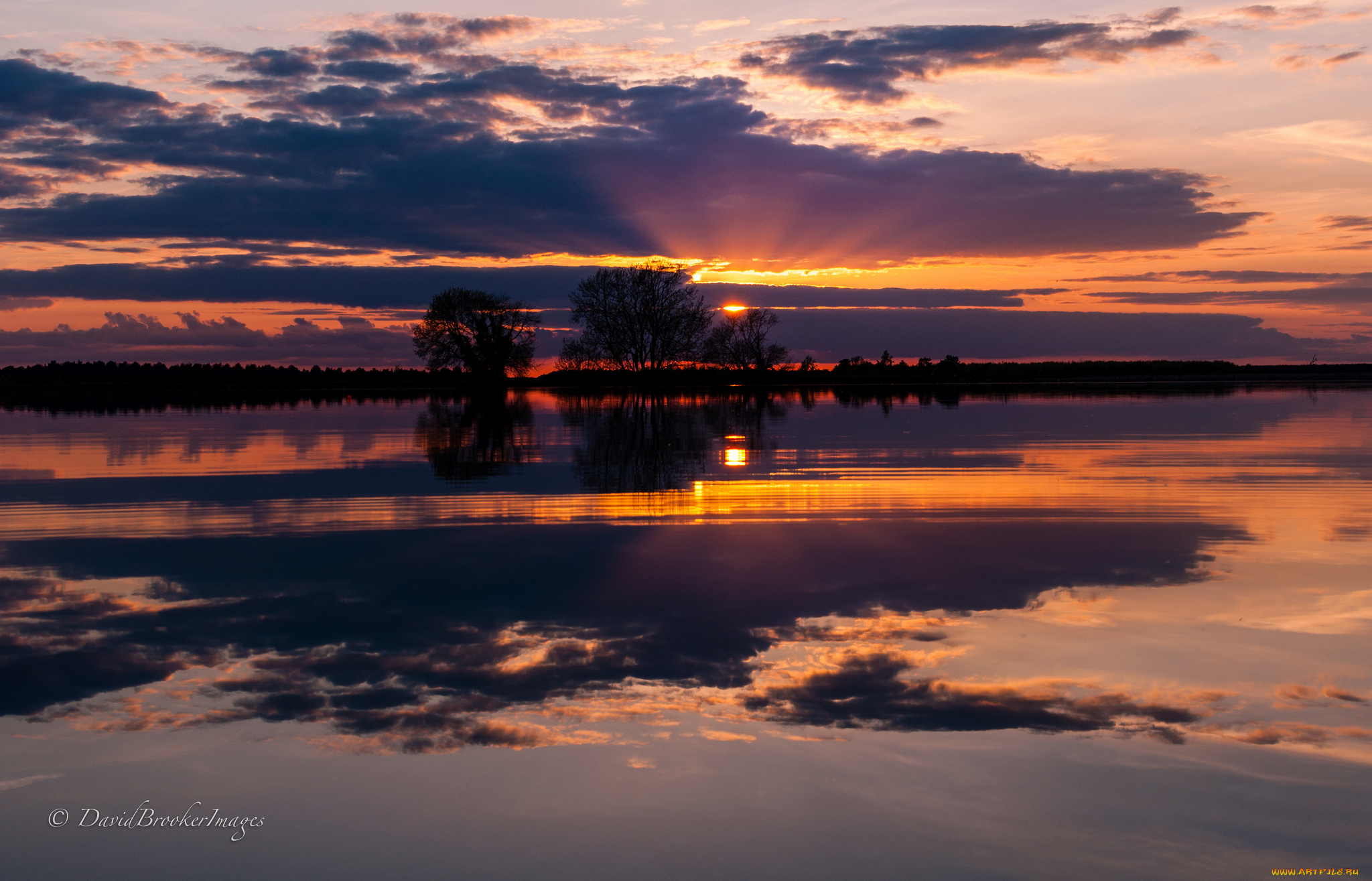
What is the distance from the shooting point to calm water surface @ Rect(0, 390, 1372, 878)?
11.8 feet

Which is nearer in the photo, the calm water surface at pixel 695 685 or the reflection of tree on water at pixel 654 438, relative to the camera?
the calm water surface at pixel 695 685

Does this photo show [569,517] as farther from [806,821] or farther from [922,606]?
[806,821]

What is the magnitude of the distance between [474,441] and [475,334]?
65.5m

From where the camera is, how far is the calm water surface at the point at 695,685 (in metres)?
3.61

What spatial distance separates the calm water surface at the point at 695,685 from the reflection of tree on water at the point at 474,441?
12.9 feet

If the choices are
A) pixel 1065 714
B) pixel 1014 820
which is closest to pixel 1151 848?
pixel 1014 820

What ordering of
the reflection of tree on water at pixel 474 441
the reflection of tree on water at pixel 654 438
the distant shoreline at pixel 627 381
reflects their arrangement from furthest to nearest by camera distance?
1. the distant shoreline at pixel 627 381
2. the reflection of tree on water at pixel 474 441
3. the reflection of tree on water at pixel 654 438

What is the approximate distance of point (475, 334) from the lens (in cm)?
8444

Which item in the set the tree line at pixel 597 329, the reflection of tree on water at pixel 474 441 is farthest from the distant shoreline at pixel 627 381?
the reflection of tree on water at pixel 474 441

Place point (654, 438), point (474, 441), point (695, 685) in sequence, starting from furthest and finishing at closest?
point (654, 438) → point (474, 441) → point (695, 685)

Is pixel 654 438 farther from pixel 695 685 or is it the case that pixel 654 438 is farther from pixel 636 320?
pixel 636 320

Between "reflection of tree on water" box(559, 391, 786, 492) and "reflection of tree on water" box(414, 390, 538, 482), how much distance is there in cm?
139

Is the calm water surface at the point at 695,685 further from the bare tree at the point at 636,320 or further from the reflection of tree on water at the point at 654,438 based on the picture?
the bare tree at the point at 636,320

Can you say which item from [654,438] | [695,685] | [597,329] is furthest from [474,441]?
[597,329]
